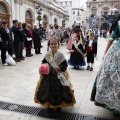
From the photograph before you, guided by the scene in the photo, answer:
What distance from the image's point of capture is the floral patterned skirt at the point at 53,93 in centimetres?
309

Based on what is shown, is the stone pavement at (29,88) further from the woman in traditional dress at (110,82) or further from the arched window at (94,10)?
the arched window at (94,10)

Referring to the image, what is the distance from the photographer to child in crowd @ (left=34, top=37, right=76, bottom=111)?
3086mm

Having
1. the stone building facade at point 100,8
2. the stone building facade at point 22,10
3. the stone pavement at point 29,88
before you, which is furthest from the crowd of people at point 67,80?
the stone building facade at point 100,8

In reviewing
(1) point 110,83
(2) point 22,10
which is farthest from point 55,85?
(2) point 22,10

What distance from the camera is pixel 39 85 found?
3154 mm

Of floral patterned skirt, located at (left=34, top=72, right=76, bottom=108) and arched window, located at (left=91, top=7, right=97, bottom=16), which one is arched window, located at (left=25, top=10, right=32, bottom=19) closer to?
floral patterned skirt, located at (left=34, top=72, right=76, bottom=108)

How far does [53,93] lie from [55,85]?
0.13 metres

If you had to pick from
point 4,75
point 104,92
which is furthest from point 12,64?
point 104,92

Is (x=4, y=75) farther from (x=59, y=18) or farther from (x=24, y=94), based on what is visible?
(x=59, y=18)

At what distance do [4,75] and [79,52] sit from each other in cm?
252

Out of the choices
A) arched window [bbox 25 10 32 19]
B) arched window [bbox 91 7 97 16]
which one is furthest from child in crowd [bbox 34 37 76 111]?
arched window [bbox 91 7 97 16]

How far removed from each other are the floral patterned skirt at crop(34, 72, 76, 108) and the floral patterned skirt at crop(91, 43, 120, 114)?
1.64 ft

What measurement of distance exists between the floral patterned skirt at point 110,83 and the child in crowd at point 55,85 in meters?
0.52

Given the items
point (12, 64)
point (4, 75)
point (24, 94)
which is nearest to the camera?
point (24, 94)
